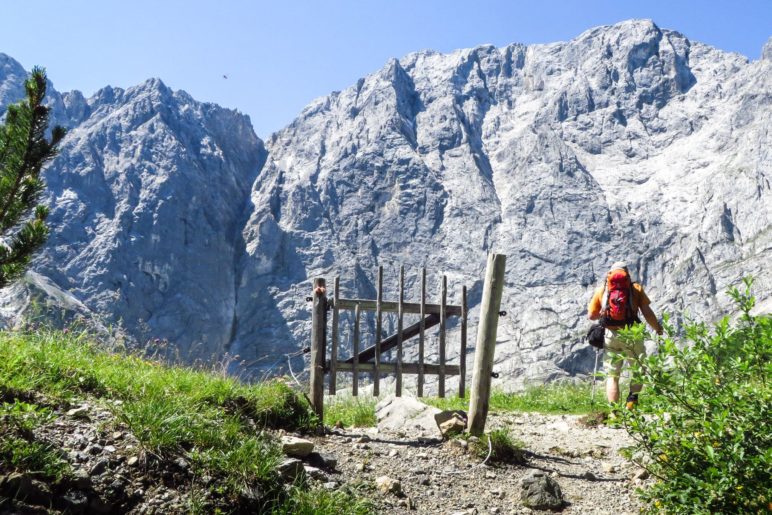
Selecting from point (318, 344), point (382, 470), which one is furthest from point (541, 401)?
point (382, 470)

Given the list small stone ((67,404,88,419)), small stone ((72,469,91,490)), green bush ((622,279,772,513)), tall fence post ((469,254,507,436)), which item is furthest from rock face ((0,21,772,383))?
small stone ((72,469,91,490))

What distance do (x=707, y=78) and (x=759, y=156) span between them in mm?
43347

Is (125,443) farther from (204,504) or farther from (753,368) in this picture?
(753,368)

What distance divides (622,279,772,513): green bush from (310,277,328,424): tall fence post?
4664mm

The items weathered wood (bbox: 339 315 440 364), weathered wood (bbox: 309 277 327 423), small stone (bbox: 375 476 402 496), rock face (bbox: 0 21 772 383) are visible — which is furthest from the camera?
rock face (bbox: 0 21 772 383)

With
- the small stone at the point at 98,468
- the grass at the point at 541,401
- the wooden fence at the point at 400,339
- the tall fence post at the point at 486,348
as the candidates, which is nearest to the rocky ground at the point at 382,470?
the small stone at the point at 98,468

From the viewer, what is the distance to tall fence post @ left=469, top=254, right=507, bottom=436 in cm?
719

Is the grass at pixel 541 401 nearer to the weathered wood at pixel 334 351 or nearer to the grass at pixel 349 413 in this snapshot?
the grass at pixel 349 413

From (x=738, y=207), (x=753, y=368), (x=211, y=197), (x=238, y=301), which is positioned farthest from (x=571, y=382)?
(x=211, y=197)

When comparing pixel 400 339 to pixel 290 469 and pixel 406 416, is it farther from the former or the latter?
pixel 290 469

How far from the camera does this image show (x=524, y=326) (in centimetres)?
11112

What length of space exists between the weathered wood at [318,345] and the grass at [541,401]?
3526 mm

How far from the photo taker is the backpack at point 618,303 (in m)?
8.73

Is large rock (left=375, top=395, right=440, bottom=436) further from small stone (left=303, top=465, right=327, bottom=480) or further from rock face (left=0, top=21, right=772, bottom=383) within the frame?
rock face (left=0, top=21, right=772, bottom=383)
